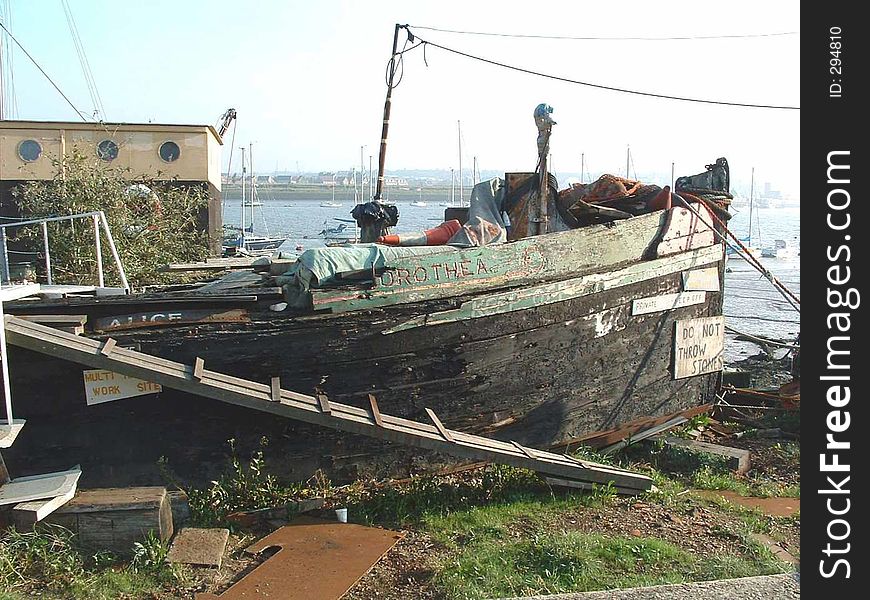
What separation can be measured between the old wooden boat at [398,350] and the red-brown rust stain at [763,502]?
3.81 feet

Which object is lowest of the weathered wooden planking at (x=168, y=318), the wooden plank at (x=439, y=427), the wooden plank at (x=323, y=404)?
the wooden plank at (x=439, y=427)

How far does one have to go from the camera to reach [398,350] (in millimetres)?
6168

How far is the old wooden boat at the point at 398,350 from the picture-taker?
5496 millimetres

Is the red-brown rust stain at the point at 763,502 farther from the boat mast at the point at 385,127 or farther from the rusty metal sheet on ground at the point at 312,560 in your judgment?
the boat mast at the point at 385,127

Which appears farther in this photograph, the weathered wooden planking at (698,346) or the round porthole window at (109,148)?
the round porthole window at (109,148)

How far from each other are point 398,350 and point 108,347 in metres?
2.04

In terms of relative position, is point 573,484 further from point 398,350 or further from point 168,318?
point 168,318

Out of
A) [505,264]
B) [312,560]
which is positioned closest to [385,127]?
[505,264]

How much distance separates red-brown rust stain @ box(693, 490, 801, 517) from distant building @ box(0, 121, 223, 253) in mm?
9569

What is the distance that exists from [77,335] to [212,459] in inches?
49.5

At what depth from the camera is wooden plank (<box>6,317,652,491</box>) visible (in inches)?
196

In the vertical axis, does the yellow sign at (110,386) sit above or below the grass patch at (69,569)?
above

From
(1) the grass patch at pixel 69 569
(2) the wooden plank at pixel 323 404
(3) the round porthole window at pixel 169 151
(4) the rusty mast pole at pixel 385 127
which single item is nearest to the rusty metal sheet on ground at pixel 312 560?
(1) the grass patch at pixel 69 569

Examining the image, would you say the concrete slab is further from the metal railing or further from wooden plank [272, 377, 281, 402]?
the metal railing
